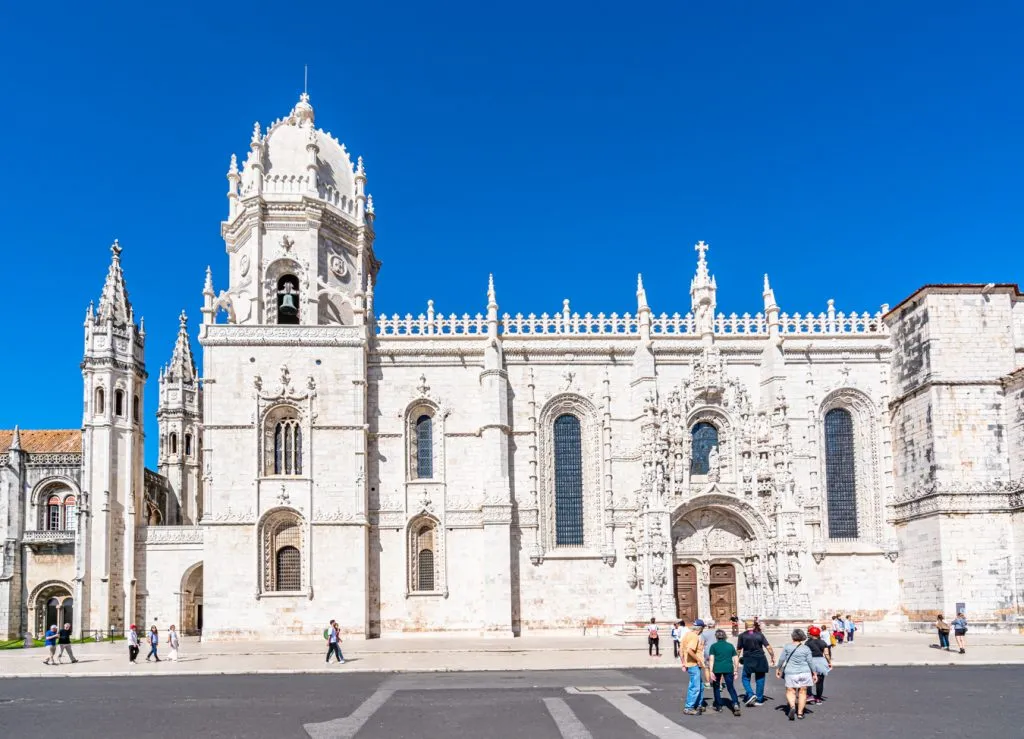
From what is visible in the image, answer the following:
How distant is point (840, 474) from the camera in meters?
43.4

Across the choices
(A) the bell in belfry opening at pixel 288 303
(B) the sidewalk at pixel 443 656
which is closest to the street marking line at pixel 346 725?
(B) the sidewalk at pixel 443 656

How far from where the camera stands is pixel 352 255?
45656 millimetres

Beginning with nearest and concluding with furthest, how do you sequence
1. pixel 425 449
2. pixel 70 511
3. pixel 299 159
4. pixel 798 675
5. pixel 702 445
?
pixel 798 675, pixel 425 449, pixel 702 445, pixel 299 159, pixel 70 511

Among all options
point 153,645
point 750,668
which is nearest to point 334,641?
point 153,645

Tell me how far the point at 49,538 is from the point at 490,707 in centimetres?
4103

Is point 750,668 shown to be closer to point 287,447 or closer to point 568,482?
point 568,482

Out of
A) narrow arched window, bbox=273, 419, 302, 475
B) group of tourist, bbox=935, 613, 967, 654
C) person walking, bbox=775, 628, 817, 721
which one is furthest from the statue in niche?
person walking, bbox=775, 628, 817, 721

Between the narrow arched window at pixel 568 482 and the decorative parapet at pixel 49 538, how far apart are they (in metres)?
26.2

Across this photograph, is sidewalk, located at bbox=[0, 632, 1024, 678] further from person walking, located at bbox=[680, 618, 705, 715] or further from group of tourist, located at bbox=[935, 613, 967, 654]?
person walking, located at bbox=[680, 618, 705, 715]

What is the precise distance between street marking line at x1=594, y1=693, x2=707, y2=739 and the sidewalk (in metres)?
7.75

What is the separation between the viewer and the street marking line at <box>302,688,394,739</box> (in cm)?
1625

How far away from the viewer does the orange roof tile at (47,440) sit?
189ft

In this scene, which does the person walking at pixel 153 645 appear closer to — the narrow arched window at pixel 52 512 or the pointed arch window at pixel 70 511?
the pointed arch window at pixel 70 511

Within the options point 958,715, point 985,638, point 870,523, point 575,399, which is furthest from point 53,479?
point 958,715
